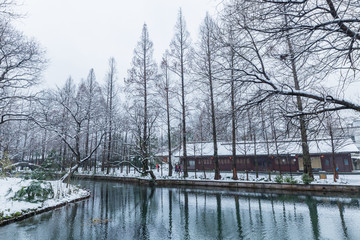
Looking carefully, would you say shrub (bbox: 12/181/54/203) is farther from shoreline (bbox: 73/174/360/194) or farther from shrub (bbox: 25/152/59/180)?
shoreline (bbox: 73/174/360/194)

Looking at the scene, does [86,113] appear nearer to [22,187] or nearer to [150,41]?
[22,187]

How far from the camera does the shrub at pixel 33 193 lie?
8.73 meters

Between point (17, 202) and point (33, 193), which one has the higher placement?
point (33, 193)

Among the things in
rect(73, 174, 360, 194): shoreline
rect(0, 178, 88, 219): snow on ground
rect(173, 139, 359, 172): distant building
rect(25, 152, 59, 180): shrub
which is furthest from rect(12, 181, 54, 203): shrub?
rect(173, 139, 359, 172): distant building

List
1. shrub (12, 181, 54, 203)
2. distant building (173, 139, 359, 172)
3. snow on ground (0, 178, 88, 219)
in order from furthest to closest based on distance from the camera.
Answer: distant building (173, 139, 359, 172)
shrub (12, 181, 54, 203)
snow on ground (0, 178, 88, 219)

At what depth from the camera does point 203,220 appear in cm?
730

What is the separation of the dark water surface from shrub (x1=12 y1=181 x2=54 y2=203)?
1.12 metres

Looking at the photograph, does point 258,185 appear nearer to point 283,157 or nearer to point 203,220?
point 203,220

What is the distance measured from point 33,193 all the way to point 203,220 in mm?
7173

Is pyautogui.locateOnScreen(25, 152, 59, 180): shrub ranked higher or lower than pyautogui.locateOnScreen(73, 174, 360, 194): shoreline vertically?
higher

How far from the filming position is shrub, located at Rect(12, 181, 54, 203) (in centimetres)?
873

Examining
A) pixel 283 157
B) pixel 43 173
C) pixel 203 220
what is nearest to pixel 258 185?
pixel 203 220

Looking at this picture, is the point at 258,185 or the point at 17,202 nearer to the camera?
the point at 17,202

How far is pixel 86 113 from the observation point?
54.0ft
